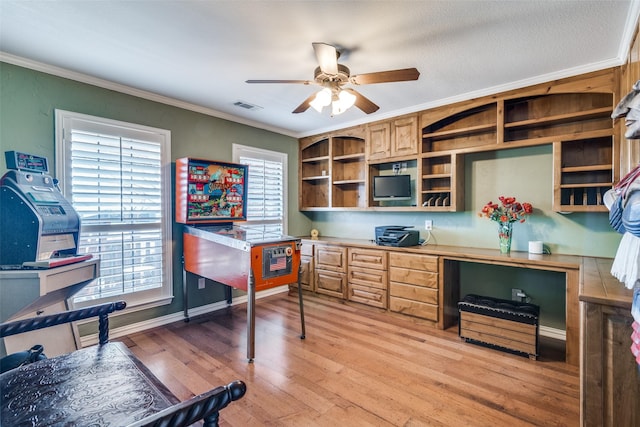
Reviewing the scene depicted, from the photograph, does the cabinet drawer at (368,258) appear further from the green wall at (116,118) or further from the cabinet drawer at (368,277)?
the green wall at (116,118)

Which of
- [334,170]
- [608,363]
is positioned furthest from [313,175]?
[608,363]

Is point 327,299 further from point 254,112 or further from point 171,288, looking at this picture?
point 254,112

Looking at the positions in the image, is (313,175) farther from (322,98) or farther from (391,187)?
(322,98)

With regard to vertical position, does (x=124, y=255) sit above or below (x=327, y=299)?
above

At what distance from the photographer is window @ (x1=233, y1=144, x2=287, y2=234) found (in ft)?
14.3

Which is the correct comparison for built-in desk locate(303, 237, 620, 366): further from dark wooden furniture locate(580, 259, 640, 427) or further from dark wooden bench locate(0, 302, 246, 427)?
dark wooden bench locate(0, 302, 246, 427)

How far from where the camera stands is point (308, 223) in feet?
17.6

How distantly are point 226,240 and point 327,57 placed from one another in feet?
6.09

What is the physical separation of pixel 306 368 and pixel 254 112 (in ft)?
10.1

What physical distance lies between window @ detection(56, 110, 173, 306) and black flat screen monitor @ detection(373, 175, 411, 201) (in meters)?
2.62

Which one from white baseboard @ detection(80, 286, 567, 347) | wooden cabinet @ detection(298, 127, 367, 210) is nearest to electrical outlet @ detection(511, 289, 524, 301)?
white baseboard @ detection(80, 286, 567, 347)

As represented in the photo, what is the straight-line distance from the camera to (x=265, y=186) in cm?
459

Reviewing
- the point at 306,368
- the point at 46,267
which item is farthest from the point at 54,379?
the point at 306,368

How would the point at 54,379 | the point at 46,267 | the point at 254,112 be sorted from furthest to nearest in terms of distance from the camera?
the point at 254,112 < the point at 46,267 < the point at 54,379
